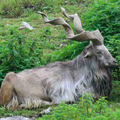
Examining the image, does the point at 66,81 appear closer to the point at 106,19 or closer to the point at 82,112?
the point at 82,112

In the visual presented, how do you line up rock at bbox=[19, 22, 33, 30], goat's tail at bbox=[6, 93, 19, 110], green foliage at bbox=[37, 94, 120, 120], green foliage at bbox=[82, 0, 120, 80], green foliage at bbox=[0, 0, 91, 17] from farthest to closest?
green foliage at bbox=[0, 0, 91, 17] → rock at bbox=[19, 22, 33, 30] → green foliage at bbox=[82, 0, 120, 80] → goat's tail at bbox=[6, 93, 19, 110] → green foliage at bbox=[37, 94, 120, 120]

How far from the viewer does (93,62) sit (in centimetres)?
691

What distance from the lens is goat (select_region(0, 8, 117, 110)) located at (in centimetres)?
662

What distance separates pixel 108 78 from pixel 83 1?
8.62 m

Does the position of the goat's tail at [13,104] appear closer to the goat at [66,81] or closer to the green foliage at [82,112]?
the goat at [66,81]

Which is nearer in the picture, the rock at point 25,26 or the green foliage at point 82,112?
the green foliage at point 82,112

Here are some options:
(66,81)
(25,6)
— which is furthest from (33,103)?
(25,6)

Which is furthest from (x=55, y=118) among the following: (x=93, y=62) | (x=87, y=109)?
(x=93, y=62)

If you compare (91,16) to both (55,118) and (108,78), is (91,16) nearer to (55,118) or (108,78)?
(108,78)

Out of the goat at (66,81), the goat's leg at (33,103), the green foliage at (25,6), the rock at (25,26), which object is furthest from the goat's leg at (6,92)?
the green foliage at (25,6)

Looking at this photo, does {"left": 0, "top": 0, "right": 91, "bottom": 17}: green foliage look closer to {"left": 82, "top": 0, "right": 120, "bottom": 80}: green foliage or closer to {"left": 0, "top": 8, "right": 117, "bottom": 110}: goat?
{"left": 82, "top": 0, "right": 120, "bottom": 80}: green foliage

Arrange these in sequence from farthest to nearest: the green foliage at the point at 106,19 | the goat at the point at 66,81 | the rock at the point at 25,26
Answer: the rock at the point at 25,26, the green foliage at the point at 106,19, the goat at the point at 66,81

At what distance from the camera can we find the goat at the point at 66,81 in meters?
6.62

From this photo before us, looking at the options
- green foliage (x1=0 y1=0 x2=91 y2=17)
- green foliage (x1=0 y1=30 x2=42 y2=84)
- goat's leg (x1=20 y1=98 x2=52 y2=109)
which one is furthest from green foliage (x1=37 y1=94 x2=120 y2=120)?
green foliage (x1=0 y1=0 x2=91 y2=17)
